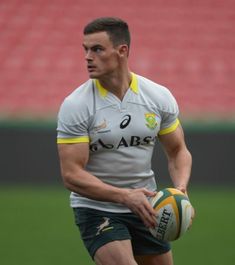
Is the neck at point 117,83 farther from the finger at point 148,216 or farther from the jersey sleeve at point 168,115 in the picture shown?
the finger at point 148,216

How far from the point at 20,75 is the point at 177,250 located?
655cm

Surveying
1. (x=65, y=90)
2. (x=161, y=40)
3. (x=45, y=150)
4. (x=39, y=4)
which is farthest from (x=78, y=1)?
(x=45, y=150)

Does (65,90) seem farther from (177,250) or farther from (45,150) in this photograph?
(177,250)

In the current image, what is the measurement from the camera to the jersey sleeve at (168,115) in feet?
19.1

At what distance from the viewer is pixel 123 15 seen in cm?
1625

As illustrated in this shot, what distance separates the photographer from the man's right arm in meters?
5.25

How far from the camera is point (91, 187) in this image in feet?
17.7

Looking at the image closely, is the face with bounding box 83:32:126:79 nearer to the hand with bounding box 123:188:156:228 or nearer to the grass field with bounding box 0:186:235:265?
the hand with bounding box 123:188:156:228

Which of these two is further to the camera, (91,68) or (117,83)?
(117,83)

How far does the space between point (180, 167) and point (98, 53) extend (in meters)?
1.03

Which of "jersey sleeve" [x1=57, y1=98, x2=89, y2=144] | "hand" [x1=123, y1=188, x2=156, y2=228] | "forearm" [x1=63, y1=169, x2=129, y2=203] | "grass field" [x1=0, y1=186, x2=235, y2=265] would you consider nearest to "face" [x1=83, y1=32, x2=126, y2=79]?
"jersey sleeve" [x1=57, y1=98, x2=89, y2=144]

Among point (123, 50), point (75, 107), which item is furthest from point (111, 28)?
point (75, 107)

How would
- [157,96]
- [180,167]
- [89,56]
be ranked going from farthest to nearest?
[180,167]
[157,96]
[89,56]

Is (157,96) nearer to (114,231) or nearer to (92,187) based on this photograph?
(92,187)
